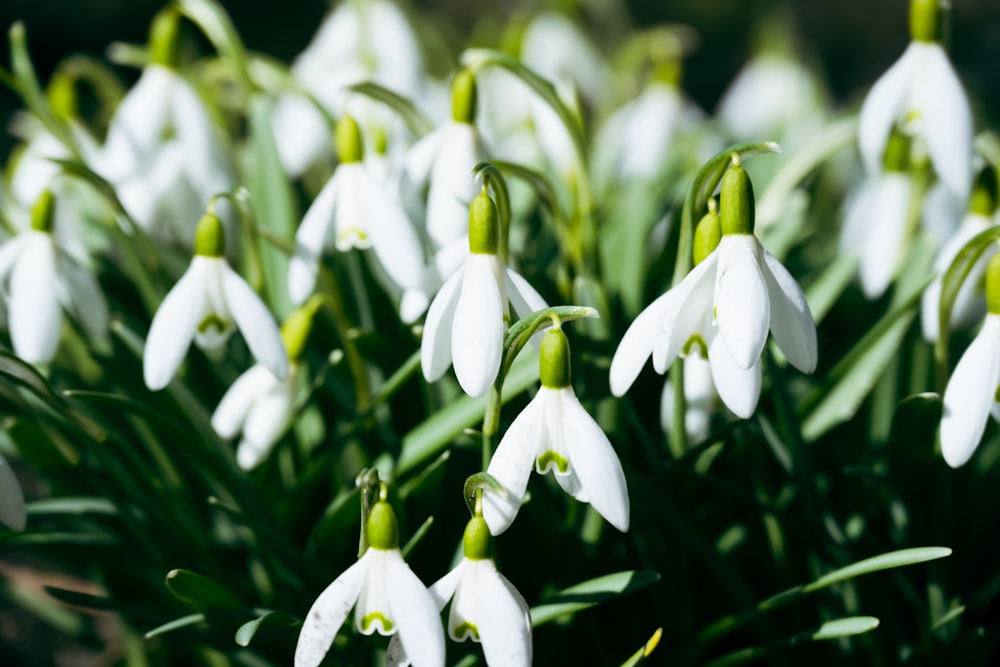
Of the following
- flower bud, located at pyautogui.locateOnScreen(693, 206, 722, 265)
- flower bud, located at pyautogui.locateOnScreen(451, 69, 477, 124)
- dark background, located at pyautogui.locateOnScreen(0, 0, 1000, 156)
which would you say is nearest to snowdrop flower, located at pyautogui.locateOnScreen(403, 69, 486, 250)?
flower bud, located at pyautogui.locateOnScreen(451, 69, 477, 124)

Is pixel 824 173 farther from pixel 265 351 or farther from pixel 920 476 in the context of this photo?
pixel 265 351

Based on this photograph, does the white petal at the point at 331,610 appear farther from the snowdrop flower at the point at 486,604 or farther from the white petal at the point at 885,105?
the white petal at the point at 885,105

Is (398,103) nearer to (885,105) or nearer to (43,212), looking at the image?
(43,212)

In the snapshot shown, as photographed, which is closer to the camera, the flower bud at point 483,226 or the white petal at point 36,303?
the flower bud at point 483,226

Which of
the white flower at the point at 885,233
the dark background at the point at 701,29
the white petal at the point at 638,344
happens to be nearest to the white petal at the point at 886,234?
the white flower at the point at 885,233

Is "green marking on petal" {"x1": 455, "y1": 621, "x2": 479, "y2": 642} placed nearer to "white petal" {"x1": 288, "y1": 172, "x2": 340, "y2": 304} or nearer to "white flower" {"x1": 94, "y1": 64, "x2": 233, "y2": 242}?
"white petal" {"x1": 288, "y1": 172, "x2": 340, "y2": 304}

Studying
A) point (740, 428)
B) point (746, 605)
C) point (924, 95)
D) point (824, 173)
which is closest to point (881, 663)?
point (746, 605)

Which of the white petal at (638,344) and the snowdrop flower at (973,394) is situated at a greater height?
the white petal at (638,344)
